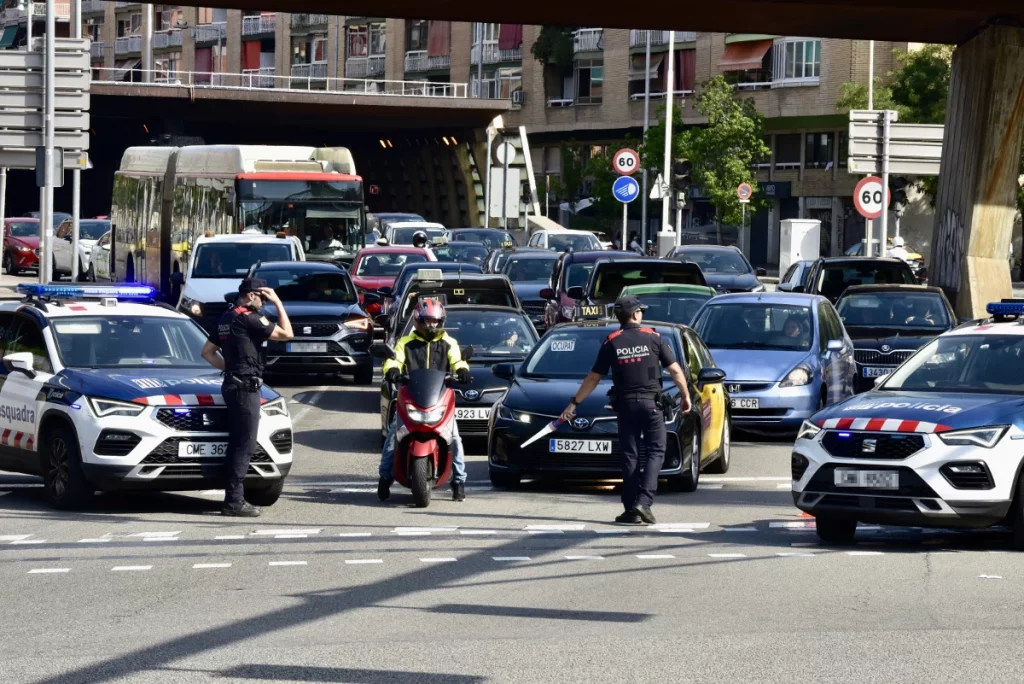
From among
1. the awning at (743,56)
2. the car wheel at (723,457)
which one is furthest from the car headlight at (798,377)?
the awning at (743,56)

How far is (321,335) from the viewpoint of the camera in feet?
82.8

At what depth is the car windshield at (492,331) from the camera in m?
19.2

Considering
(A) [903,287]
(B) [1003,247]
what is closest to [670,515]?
(A) [903,287]

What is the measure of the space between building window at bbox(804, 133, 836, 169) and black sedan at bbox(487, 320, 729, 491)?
55.8 meters

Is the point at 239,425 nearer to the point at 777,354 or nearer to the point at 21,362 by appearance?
the point at 21,362

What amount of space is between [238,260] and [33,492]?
14.8 meters

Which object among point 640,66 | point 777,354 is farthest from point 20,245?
point 777,354

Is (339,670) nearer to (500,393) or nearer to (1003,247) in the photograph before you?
(500,393)

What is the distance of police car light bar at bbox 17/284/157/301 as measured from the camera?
15414 millimetres

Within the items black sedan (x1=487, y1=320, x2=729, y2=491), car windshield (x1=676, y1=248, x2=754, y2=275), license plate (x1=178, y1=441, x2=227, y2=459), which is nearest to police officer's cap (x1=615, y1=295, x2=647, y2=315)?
black sedan (x1=487, y1=320, x2=729, y2=491)

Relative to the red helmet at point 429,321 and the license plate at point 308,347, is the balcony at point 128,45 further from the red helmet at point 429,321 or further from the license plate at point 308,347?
the red helmet at point 429,321

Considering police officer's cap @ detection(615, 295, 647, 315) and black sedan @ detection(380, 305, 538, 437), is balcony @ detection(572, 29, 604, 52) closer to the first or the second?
black sedan @ detection(380, 305, 538, 437)

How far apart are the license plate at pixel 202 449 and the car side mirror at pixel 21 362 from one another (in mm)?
1565

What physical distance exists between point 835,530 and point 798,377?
7165mm
